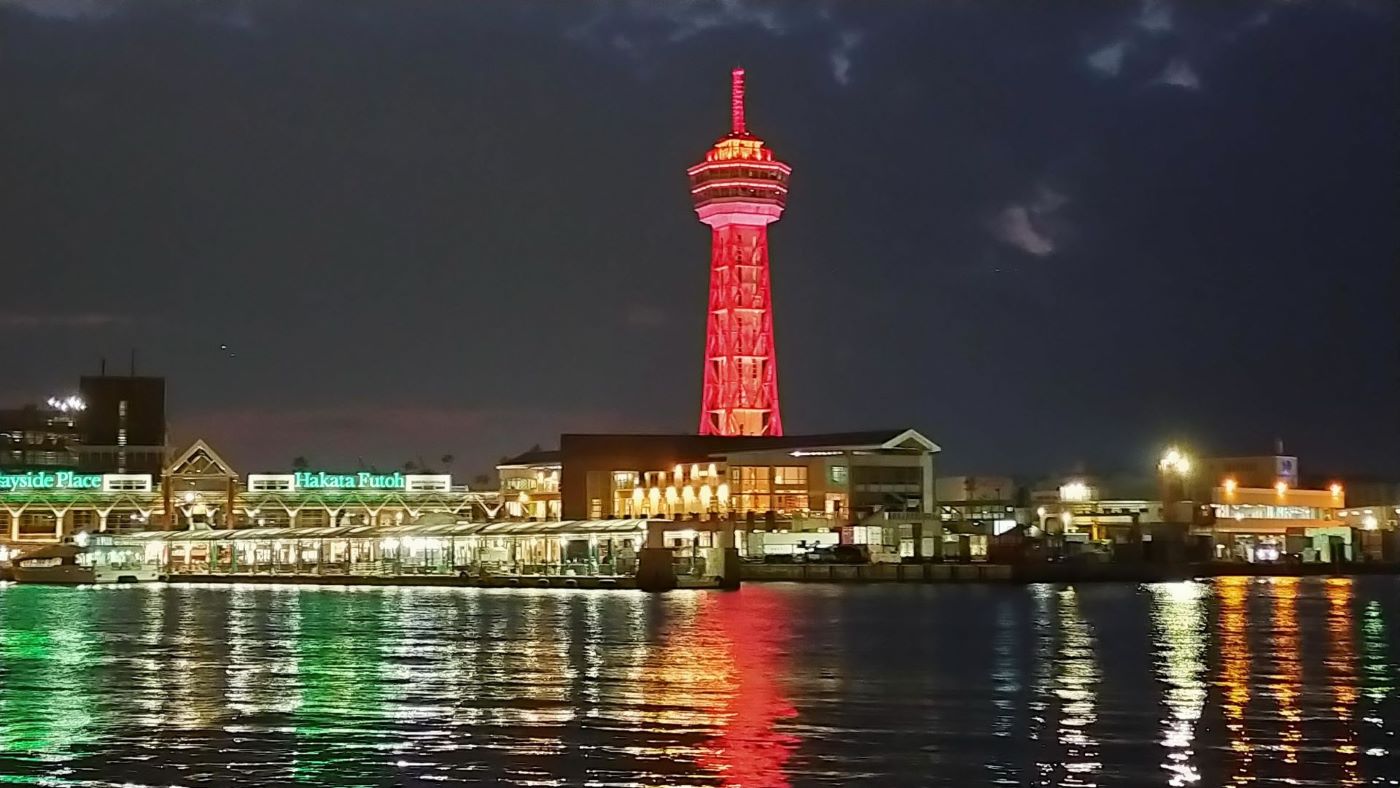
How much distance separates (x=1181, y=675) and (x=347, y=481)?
11301 centimetres

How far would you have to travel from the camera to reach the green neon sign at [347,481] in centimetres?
14600

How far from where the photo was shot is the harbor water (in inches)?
1014

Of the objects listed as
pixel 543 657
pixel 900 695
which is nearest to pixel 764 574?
pixel 543 657

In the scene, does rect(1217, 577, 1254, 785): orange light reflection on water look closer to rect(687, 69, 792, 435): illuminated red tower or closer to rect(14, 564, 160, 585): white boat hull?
rect(14, 564, 160, 585): white boat hull

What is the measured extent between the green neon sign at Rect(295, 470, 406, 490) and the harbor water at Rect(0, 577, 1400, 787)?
261 feet

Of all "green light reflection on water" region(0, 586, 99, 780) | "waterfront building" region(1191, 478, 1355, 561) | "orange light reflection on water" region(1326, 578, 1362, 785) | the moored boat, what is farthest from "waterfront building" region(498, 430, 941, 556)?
"green light reflection on water" region(0, 586, 99, 780)

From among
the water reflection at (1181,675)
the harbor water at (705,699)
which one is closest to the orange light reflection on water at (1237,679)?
the harbor water at (705,699)

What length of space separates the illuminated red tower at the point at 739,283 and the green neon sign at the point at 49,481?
52.6 m

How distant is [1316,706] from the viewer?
33281 millimetres

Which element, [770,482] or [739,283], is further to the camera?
[739,283]

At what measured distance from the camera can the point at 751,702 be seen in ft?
110

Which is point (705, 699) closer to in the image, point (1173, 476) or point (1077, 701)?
point (1077, 701)

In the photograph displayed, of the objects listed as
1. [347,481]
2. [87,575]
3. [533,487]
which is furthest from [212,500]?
[87,575]

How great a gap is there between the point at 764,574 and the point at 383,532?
23.2m
